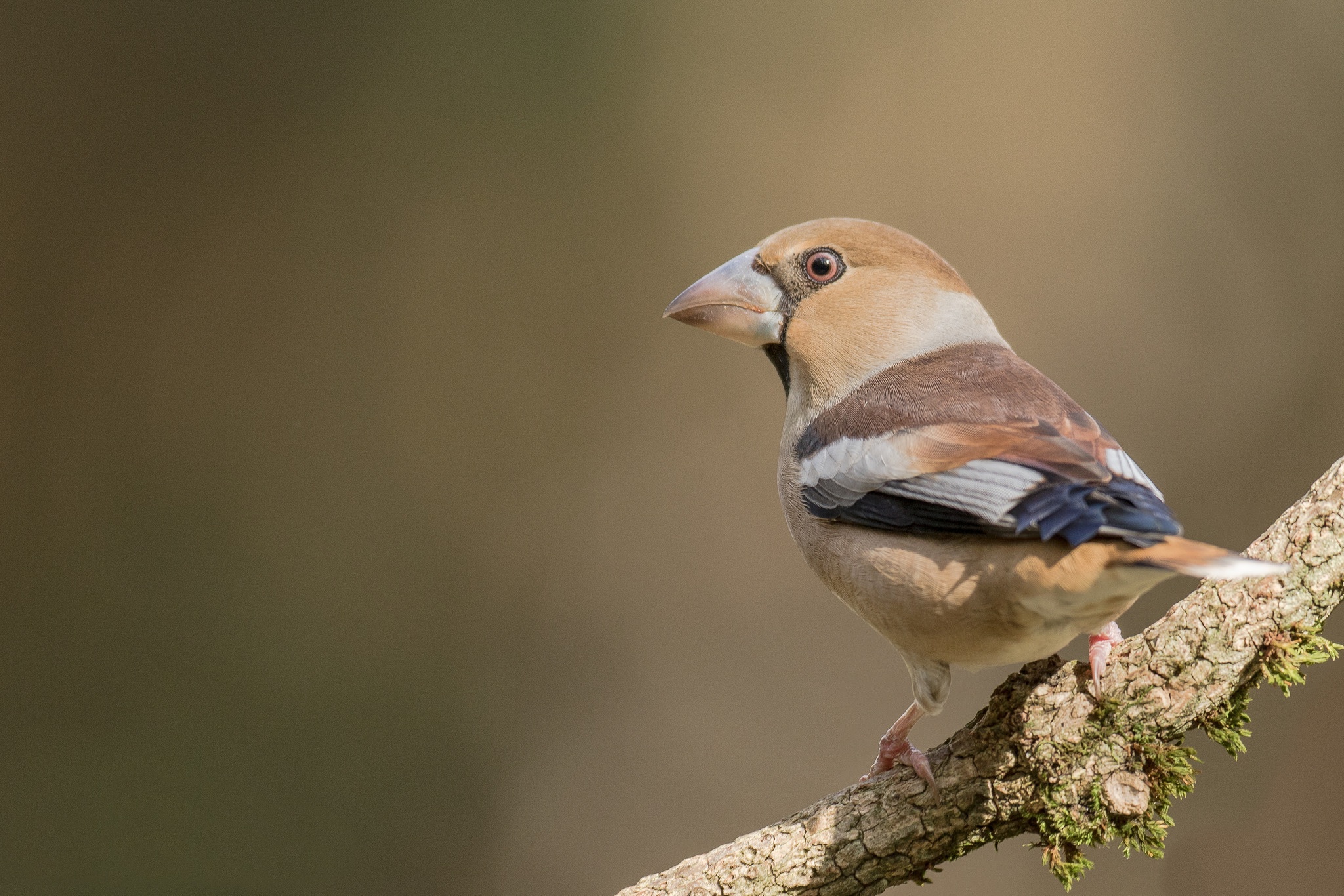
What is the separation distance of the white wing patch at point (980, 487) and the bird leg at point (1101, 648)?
16.1 inches

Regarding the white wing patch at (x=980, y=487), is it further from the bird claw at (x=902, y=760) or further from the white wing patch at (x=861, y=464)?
the bird claw at (x=902, y=760)

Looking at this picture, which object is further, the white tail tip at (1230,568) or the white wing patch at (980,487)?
the white wing patch at (980,487)

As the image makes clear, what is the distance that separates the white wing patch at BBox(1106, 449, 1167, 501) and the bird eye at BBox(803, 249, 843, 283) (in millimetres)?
979

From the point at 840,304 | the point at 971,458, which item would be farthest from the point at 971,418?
the point at 840,304

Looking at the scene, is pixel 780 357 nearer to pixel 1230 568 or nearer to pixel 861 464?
pixel 861 464

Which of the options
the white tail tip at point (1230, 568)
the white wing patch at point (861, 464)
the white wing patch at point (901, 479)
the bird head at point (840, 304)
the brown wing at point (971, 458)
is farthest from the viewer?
the bird head at point (840, 304)

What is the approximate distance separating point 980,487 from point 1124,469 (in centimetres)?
33

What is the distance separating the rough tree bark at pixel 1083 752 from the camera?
7.05 feet

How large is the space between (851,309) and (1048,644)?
3.67 feet

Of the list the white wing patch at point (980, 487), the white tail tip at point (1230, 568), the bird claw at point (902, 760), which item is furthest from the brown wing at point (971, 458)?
the bird claw at point (902, 760)

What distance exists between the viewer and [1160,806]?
2.22 metres

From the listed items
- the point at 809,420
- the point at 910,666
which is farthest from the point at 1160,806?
the point at 809,420

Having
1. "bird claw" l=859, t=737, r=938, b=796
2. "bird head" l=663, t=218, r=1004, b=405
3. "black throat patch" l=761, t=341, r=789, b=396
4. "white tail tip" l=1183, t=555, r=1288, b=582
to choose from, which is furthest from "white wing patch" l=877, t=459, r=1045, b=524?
"black throat patch" l=761, t=341, r=789, b=396

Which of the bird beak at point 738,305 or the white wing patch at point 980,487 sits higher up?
the bird beak at point 738,305
